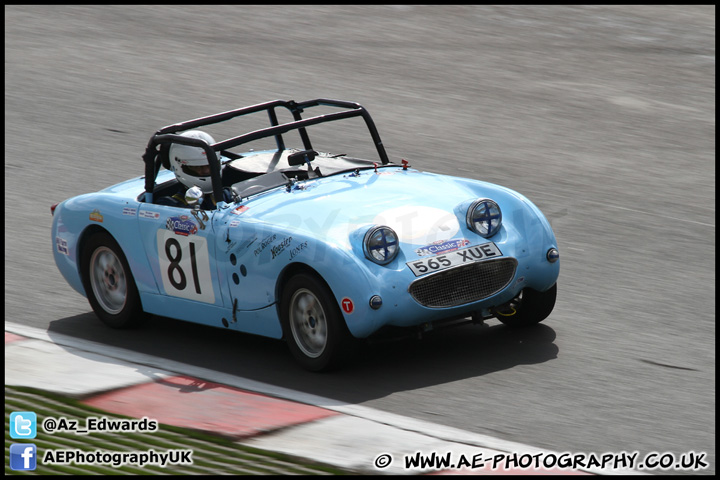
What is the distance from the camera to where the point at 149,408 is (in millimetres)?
6422

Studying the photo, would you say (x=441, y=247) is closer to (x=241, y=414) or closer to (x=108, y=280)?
(x=241, y=414)

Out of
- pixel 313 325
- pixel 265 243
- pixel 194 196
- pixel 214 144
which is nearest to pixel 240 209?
pixel 194 196

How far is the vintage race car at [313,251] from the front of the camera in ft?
22.0

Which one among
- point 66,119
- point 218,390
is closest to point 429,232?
point 218,390

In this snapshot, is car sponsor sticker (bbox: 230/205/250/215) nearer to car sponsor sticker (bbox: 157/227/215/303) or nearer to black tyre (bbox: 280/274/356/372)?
car sponsor sticker (bbox: 157/227/215/303)

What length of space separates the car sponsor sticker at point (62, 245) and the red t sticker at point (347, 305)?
2899mm

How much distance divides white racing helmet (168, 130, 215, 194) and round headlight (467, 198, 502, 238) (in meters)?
1.95

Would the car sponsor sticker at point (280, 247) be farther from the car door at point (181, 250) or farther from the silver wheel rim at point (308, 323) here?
the car door at point (181, 250)

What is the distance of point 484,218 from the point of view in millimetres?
7105

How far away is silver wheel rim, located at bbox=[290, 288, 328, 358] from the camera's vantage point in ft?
22.5

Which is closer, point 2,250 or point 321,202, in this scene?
point 321,202

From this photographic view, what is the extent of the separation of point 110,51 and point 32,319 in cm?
939

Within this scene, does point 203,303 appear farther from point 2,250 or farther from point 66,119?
point 66,119

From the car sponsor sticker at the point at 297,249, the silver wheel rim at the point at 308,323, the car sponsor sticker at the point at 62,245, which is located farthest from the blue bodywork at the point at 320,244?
the car sponsor sticker at the point at 62,245
